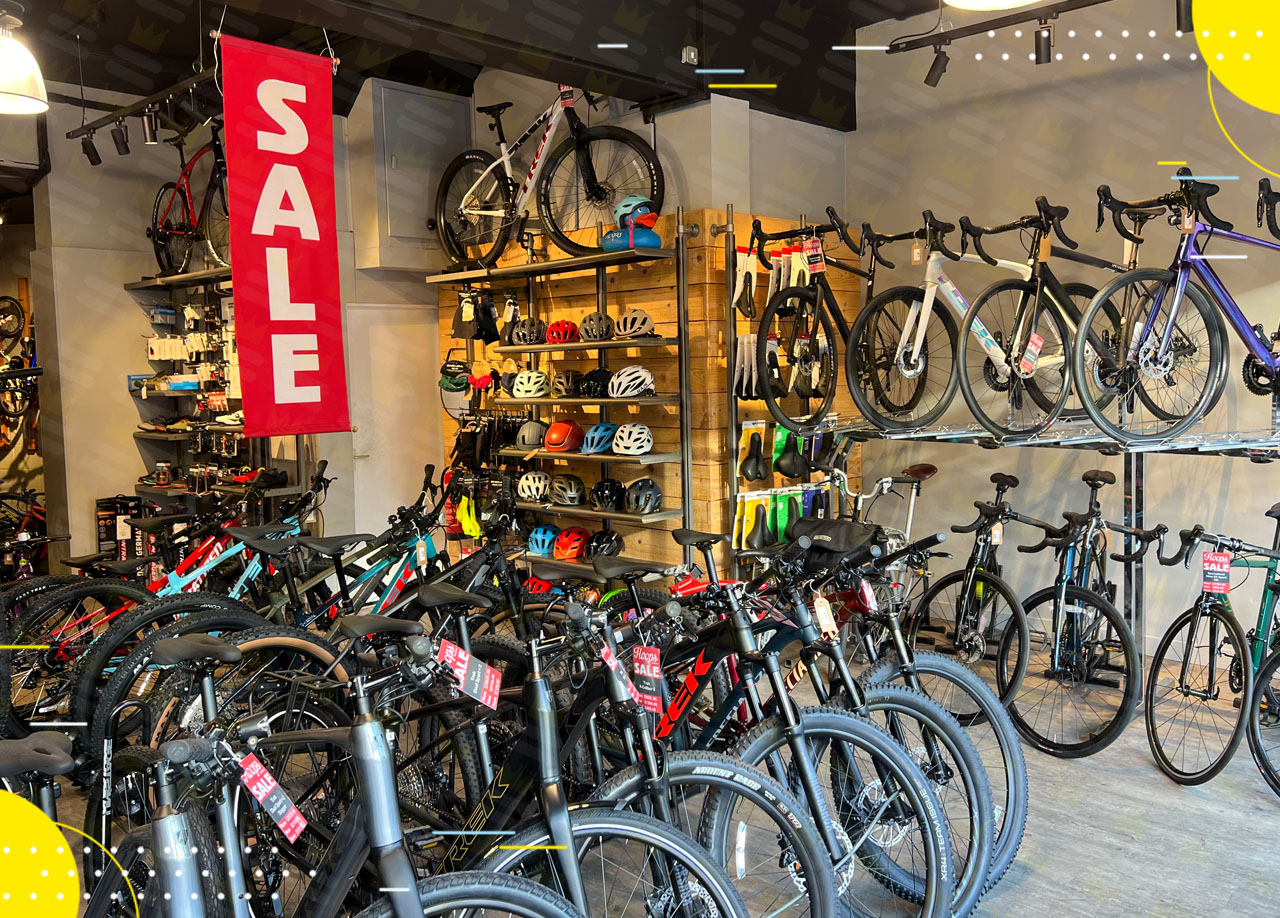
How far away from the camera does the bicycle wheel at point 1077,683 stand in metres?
3.64

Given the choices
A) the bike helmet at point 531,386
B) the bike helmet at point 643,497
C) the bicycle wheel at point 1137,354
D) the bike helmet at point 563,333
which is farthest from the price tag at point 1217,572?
the bike helmet at point 531,386

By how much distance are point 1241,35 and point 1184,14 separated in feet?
10.7

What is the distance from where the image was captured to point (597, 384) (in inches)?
208

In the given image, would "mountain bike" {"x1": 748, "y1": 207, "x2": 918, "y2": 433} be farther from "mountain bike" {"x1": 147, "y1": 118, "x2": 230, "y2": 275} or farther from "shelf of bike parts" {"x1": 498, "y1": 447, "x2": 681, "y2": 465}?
"mountain bike" {"x1": 147, "y1": 118, "x2": 230, "y2": 275}

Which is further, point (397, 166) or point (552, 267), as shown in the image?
point (397, 166)

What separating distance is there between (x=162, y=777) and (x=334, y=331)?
88.1 inches

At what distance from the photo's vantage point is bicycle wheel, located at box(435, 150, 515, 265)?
235 inches

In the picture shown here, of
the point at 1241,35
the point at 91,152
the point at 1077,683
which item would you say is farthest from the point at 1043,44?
the point at 91,152

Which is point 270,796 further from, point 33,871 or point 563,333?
point 563,333

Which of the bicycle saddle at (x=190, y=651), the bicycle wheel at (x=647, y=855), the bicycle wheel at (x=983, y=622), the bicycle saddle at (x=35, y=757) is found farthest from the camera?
the bicycle wheel at (x=983, y=622)

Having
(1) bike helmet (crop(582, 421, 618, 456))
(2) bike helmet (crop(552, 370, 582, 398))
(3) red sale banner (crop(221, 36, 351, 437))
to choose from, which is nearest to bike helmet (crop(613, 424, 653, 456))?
(1) bike helmet (crop(582, 421, 618, 456))

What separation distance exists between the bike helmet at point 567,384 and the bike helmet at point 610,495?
1.74 ft

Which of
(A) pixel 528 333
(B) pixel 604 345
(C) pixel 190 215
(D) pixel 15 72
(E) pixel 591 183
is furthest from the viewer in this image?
(C) pixel 190 215

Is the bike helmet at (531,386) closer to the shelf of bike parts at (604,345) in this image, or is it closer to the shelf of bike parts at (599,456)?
the shelf of bike parts at (604,345)
